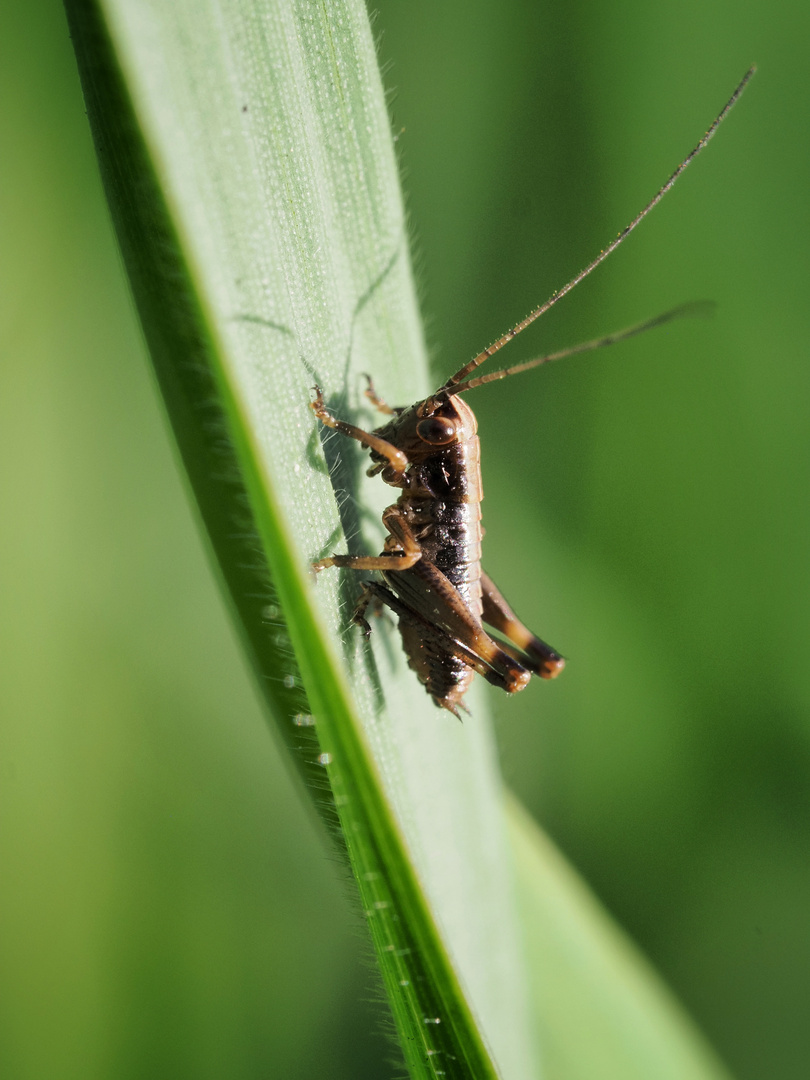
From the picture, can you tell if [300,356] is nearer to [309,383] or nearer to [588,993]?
[309,383]

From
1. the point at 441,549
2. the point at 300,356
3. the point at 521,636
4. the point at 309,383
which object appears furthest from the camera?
the point at 521,636

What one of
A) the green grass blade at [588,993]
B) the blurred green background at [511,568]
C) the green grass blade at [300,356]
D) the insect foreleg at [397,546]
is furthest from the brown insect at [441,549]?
the green grass blade at [588,993]

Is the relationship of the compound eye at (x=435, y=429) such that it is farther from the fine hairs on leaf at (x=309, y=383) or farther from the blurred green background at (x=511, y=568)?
the blurred green background at (x=511, y=568)

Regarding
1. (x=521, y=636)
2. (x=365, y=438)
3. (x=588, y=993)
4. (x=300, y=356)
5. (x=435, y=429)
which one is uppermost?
(x=435, y=429)

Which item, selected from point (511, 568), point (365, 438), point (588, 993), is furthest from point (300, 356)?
point (588, 993)

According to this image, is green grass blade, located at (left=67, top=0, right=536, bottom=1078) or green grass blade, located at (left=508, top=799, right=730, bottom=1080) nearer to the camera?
green grass blade, located at (left=67, top=0, right=536, bottom=1078)

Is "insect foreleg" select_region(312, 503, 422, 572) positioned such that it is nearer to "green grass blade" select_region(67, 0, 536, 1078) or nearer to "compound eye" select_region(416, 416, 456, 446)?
"green grass blade" select_region(67, 0, 536, 1078)

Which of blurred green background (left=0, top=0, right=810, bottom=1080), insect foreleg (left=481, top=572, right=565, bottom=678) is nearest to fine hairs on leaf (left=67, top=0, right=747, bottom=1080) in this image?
insect foreleg (left=481, top=572, right=565, bottom=678)
